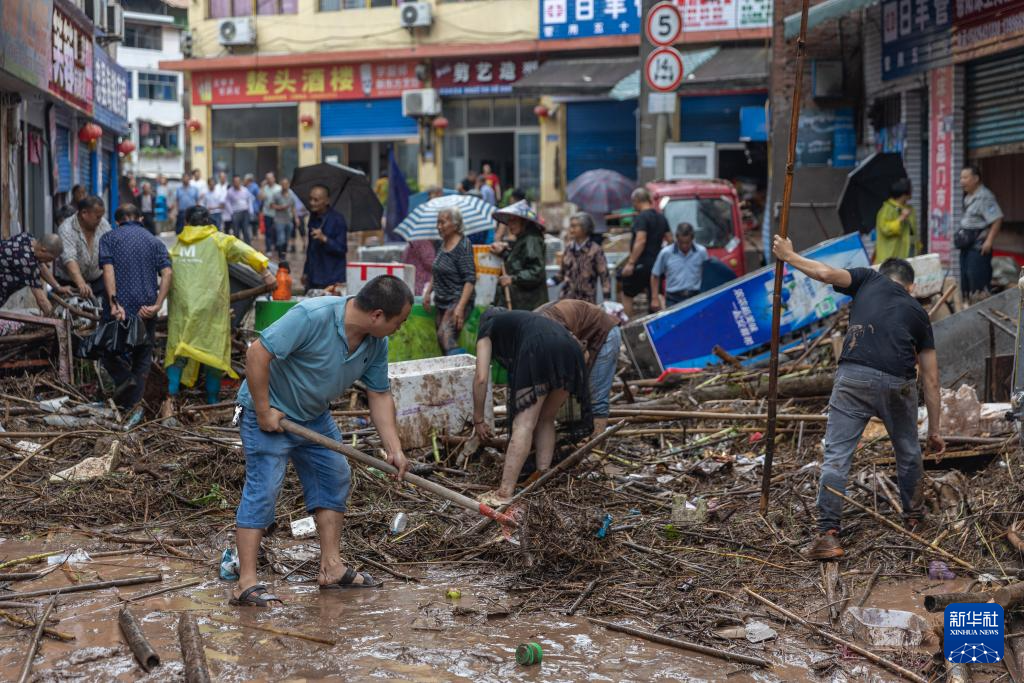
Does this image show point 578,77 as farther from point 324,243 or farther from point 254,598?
point 254,598

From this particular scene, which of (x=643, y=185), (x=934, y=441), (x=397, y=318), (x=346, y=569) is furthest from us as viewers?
(x=643, y=185)

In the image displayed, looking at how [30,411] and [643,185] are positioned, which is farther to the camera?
[643,185]

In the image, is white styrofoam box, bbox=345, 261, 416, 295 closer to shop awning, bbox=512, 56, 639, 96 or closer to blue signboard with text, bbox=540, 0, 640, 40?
shop awning, bbox=512, 56, 639, 96

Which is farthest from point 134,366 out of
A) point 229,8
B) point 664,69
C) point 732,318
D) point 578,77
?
point 229,8

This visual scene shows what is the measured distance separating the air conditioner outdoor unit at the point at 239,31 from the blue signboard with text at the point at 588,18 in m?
8.98

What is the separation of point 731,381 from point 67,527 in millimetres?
5927

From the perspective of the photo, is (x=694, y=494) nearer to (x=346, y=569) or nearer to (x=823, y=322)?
(x=346, y=569)

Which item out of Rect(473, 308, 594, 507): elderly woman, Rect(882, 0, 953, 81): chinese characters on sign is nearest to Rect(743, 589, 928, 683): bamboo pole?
Rect(473, 308, 594, 507): elderly woman

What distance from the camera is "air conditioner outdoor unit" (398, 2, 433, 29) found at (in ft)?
107

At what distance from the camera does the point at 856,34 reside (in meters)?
19.6

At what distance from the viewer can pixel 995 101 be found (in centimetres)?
1486

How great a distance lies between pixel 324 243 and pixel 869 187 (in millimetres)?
7050

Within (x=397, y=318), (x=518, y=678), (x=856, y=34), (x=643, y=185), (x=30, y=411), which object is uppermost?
(x=856, y=34)

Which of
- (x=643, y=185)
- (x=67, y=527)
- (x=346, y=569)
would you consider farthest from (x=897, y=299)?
(x=643, y=185)
